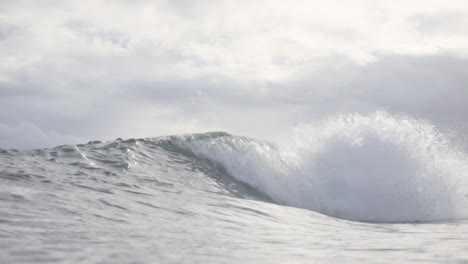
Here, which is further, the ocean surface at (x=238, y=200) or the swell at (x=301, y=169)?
the swell at (x=301, y=169)

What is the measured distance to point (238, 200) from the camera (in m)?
11.2

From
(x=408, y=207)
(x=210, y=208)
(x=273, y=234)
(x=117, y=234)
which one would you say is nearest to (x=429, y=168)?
(x=408, y=207)

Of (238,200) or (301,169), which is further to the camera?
(301,169)

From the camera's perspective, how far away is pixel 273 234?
7207mm

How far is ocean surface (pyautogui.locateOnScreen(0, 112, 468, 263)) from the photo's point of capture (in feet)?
18.1

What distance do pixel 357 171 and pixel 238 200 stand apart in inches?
222

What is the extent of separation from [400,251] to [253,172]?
31.0ft

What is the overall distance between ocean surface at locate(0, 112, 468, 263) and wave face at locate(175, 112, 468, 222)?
39 mm

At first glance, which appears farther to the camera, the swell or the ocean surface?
the swell

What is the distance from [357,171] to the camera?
1534cm

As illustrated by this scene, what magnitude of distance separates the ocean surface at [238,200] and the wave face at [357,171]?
39 millimetres

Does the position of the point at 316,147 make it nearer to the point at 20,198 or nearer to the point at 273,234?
the point at 273,234

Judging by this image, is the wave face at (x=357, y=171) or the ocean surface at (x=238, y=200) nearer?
the ocean surface at (x=238, y=200)

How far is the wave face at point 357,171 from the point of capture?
527 inches
